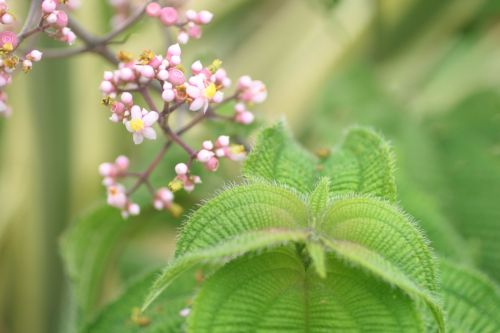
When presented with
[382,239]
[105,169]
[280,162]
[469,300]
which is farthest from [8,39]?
[469,300]

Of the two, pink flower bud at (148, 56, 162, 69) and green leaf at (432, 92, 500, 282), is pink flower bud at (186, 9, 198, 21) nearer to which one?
pink flower bud at (148, 56, 162, 69)

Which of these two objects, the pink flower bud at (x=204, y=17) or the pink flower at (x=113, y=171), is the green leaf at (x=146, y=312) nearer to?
the pink flower at (x=113, y=171)

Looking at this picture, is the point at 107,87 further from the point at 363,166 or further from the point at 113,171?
the point at 363,166

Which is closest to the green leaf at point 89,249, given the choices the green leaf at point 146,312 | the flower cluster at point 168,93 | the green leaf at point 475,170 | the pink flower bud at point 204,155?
the green leaf at point 146,312

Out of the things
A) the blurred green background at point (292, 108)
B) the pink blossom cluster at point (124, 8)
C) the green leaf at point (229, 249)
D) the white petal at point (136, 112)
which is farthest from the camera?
the blurred green background at point (292, 108)

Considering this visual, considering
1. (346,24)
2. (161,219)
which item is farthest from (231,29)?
(161,219)

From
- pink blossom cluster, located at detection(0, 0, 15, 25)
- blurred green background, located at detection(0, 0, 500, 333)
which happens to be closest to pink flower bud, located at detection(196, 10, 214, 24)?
pink blossom cluster, located at detection(0, 0, 15, 25)
